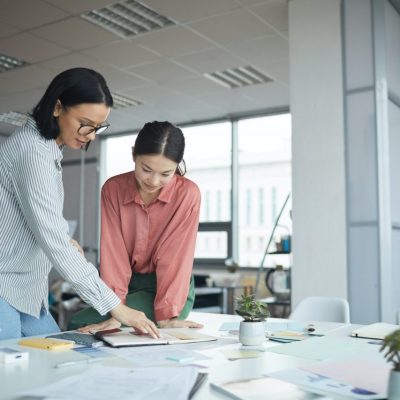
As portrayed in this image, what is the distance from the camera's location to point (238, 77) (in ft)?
19.1

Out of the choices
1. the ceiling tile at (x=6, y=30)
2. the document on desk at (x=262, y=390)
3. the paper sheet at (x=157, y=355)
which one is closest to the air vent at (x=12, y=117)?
the ceiling tile at (x=6, y=30)

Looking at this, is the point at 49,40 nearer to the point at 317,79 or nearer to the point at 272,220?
the point at 317,79

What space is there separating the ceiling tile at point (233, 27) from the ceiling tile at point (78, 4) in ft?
2.49

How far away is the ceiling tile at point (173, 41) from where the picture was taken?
4609 millimetres

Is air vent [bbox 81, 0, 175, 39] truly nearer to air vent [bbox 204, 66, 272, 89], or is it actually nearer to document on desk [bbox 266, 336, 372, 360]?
air vent [bbox 204, 66, 272, 89]

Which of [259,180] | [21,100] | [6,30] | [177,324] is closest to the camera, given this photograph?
[177,324]

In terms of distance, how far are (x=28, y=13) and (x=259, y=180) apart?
4.00 metres

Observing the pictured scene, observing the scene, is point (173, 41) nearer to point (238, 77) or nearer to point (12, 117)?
point (238, 77)

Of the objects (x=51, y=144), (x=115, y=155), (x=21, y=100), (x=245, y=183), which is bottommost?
(x=51, y=144)

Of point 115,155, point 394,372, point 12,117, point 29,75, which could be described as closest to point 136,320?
point 394,372

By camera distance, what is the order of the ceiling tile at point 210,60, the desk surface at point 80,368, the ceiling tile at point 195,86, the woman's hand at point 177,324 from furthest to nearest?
the ceiling tile at point 195,86 < the ceiling tile at point 210,60 < the woman's hand at point 177,324 < the desk surface at point 80,368

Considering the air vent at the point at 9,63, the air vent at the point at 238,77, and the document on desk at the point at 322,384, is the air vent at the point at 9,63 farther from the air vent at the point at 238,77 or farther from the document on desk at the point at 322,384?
the document on desk at the point at 322,384

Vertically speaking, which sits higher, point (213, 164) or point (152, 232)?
point (213, 164)

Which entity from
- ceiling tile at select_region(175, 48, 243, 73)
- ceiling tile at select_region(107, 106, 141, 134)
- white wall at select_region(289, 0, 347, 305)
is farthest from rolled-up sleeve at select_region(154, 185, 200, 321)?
ceiling tile at select_region(107, 106, 141, 134)
